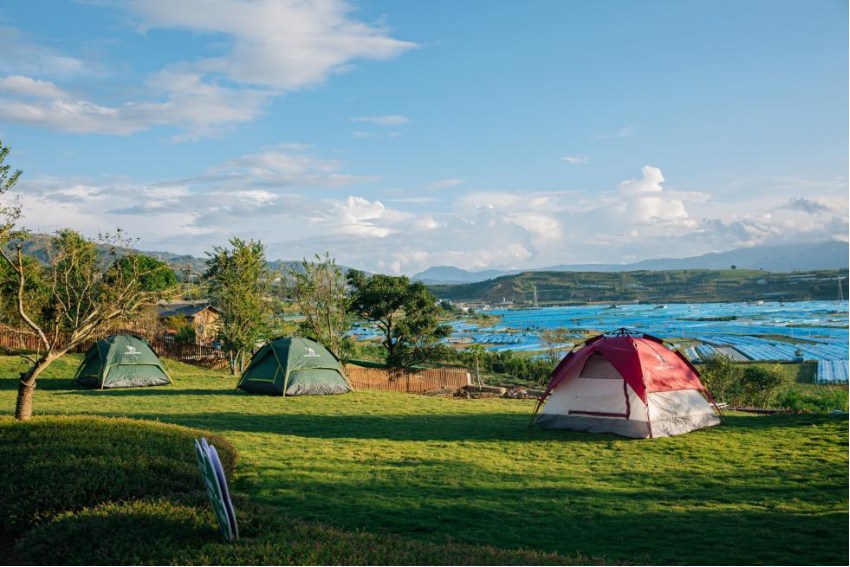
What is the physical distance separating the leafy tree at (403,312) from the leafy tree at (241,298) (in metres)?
6.29

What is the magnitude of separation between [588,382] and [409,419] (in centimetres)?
502

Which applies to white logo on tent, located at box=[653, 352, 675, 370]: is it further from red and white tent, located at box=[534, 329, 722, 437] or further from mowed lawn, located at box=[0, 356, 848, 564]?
mowed lawn, located at box=[0, 356, 848, 564]

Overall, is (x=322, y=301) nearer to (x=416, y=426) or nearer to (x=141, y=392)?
(x=141, y=392)

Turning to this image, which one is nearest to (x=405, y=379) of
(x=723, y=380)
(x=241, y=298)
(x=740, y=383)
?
(x=241, y=298)

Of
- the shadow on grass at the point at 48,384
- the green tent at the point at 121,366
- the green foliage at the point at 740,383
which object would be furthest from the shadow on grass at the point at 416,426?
the green foliage at the point at 740,383

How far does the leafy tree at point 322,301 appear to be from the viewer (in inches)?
1174

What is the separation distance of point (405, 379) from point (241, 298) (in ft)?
29.0

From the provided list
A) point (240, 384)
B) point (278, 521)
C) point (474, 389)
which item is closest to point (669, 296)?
point (474, 389)

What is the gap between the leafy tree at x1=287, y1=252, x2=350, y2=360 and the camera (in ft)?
97.9

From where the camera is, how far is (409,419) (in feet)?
52.7

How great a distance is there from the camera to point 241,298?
28.6 meters

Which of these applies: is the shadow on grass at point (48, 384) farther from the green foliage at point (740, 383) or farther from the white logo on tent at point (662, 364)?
the green foliage at point (740, 383)

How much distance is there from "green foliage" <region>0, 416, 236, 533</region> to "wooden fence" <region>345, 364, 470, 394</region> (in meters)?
16.1

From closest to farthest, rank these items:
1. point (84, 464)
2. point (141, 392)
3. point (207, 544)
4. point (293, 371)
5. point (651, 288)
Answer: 1. point (207, 544)
2. point (84, 464)
3. point (293, 371)
4. point (141, 392)
5. point (651, 288)
